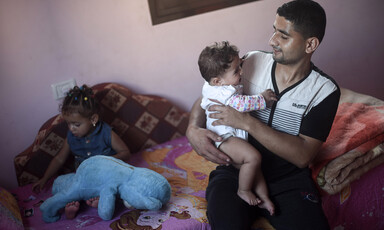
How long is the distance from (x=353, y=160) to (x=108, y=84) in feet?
5.25

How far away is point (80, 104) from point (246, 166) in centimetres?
107

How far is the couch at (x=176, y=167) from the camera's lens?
5.40 feet

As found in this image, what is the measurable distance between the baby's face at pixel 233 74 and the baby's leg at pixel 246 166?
0.95ft

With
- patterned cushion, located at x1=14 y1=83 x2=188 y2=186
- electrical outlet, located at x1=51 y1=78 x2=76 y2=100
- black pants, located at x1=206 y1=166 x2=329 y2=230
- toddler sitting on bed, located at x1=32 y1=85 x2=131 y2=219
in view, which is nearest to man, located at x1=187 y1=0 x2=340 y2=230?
black pants, located at x1=206 y1=166 x2=329 y2=230

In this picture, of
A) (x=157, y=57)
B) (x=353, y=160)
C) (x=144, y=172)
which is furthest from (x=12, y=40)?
(x=353, y=160)

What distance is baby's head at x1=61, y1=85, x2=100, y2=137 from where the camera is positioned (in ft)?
6.49

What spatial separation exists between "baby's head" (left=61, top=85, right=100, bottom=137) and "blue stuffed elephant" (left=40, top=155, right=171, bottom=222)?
0.32m

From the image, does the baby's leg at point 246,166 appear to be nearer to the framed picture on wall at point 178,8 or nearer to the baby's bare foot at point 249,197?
the baby's bare foot at point 249,197

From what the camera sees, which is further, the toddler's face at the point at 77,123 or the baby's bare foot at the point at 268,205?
the toddler's face at the point at 77,123

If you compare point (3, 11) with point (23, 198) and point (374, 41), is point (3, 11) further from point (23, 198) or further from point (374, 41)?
point (374, 41)

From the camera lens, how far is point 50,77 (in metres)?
2.21

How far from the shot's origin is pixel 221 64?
1526 millimetres

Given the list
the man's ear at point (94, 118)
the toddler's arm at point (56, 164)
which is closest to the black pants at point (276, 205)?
the man's ear at point (94, 118)

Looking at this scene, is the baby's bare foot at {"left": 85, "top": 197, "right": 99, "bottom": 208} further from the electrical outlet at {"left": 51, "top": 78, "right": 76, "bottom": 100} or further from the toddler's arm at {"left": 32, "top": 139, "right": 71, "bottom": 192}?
the electrical outlet at {"left": 51, "top": 78, "right": 76, "bottom": 100}
